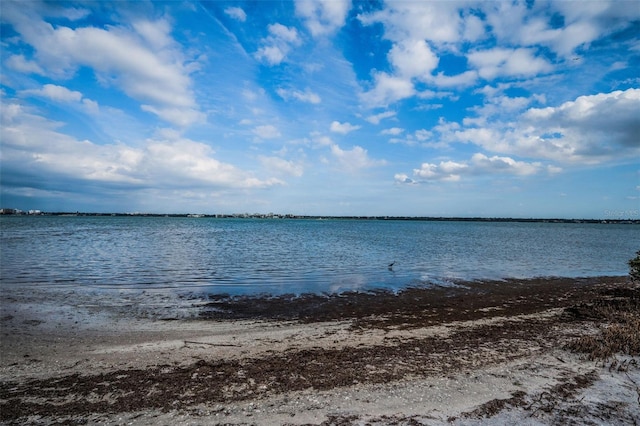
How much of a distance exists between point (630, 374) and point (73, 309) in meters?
20.1

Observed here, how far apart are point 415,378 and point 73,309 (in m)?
15.3

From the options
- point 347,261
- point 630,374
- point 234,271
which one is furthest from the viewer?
point 347,261

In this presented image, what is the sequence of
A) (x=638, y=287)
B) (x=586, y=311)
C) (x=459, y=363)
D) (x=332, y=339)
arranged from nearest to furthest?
1. (x=459, y=363)
2. (x=332, y=339)
3. (x=586, y=311)
4. (x=638, y=287)

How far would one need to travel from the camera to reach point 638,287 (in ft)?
67.1

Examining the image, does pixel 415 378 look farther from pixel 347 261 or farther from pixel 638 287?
pixel 347 261

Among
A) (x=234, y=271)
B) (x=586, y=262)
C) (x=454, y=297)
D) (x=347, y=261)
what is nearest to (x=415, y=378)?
(x=454, y=297)

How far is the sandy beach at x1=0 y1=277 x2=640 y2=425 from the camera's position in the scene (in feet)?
21.2

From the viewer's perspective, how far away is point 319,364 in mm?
8836

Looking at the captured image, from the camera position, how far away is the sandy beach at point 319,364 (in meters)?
6.47

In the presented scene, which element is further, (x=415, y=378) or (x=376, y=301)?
(x=376, y=301)

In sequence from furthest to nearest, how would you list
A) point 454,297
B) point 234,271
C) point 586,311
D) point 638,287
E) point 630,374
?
point 234,271, point 638,287, point 454,297, point 586,311, point 630,374

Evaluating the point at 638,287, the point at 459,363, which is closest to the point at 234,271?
the point at 459,363

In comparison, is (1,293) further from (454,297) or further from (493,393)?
(454,297)

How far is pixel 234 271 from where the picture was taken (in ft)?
83.1
